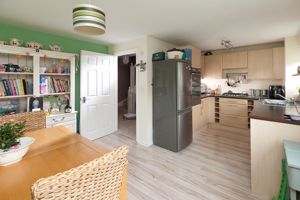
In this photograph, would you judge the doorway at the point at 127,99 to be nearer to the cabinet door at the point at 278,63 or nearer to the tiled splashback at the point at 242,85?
the tiled splashback at the point at 242,85

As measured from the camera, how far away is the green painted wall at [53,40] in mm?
2504

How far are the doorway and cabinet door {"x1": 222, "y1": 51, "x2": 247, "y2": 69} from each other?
2.80 meters

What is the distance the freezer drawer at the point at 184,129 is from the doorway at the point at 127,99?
119cm

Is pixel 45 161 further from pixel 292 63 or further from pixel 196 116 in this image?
pixel 292 63

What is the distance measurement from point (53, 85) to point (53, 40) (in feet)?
2.87

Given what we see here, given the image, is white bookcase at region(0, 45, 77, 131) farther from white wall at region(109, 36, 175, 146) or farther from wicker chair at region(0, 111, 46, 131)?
white wall at region(109, 36, 175, 146)

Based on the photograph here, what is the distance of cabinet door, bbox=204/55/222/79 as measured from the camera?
4402mm

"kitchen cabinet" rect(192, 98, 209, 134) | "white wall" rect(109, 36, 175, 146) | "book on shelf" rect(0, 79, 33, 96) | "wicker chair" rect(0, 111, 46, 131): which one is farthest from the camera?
"kitchen cabinet" rect(192, 98, 209, 134)

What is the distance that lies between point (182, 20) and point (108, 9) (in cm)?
109

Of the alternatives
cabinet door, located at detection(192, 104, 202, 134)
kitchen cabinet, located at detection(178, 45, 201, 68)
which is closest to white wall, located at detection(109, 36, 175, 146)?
kitchen cabinet, located at detection(178, 45, 201, 68)

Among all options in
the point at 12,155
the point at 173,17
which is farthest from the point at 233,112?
the point at 12,155

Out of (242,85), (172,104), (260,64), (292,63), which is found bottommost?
(172,104)

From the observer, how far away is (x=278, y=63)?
11.6ft

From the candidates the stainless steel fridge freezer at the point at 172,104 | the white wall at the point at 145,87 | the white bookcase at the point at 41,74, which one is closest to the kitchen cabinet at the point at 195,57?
the stainless steel fridge freezer at the point at 172,104
